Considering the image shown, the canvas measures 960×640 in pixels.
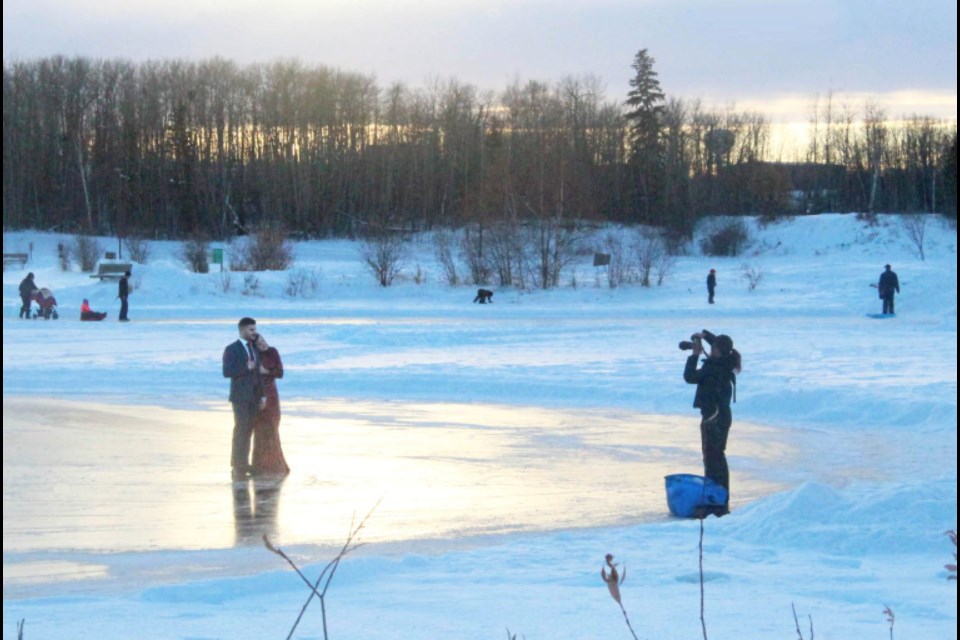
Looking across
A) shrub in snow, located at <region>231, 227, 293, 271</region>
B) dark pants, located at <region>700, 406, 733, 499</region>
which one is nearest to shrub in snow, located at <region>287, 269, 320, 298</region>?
shrub in snow, located at <region>231, 227, 293, 271</region>

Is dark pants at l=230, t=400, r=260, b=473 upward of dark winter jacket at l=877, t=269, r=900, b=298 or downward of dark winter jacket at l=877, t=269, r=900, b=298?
downward

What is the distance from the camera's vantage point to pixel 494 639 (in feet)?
18.2

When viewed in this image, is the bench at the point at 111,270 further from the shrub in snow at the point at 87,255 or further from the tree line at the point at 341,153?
the tree line at the point at 341,153

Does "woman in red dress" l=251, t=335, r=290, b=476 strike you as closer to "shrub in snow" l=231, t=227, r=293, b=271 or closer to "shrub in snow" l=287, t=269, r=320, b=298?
"shrub in snow" l=287, t=269, r=320, b=298

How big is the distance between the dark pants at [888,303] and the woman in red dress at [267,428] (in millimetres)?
27035

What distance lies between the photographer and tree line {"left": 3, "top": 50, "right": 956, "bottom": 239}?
249 feet

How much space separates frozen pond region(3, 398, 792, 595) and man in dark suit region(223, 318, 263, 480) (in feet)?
0.97

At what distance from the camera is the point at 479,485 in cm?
1091

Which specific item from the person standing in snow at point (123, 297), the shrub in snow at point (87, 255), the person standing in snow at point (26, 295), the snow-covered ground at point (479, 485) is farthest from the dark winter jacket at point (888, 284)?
the shrub in snow at point (87, 255)

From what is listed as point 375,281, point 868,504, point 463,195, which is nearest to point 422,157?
point 463,195

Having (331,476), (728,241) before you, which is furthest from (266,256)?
(331,476)

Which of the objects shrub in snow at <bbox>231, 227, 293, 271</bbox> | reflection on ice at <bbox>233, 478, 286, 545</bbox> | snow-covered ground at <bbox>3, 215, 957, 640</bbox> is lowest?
reflection on ice at <bbox>233, 478, 286, 545</bbox>

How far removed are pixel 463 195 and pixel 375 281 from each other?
106 feet

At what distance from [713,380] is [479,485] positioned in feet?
7.90
